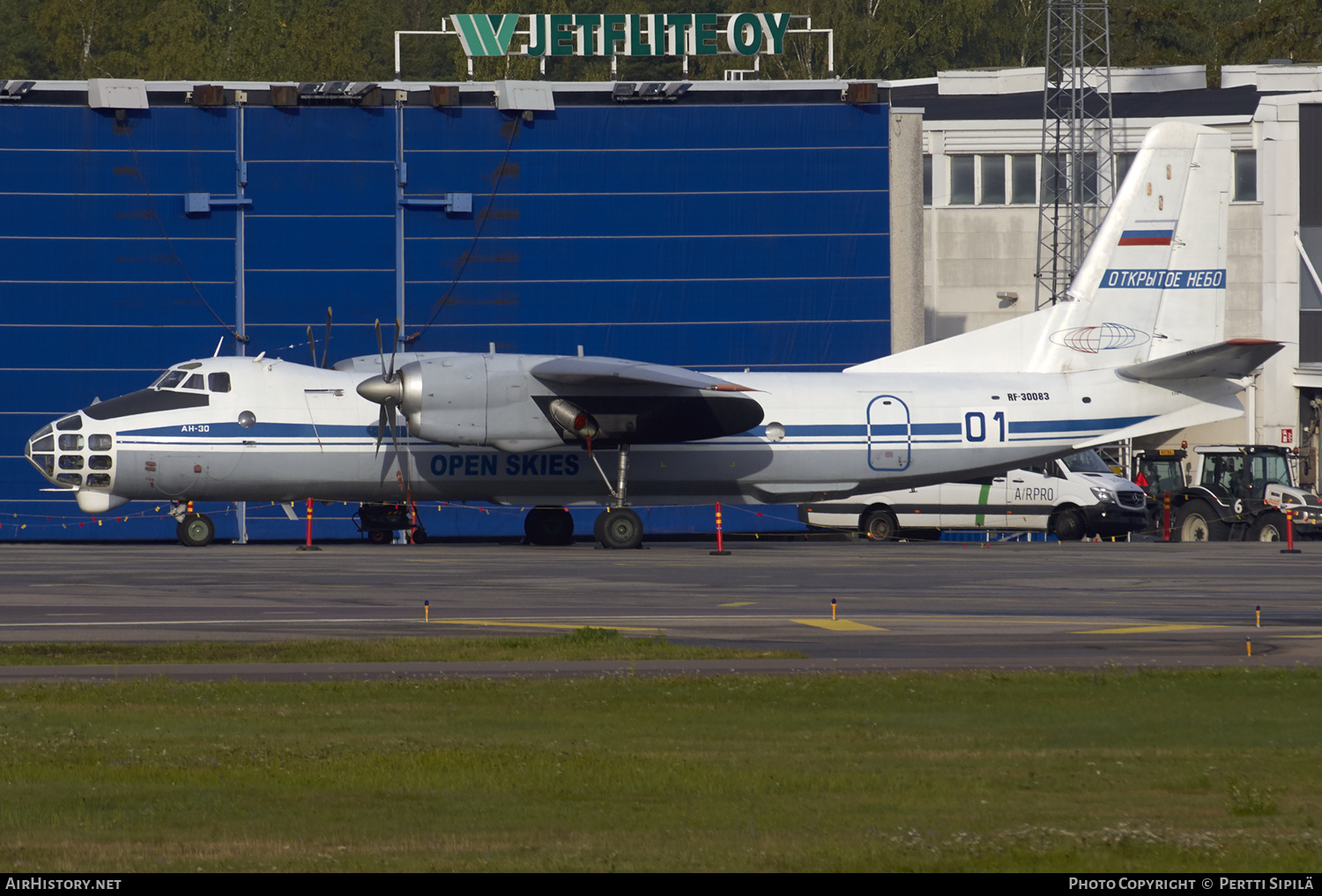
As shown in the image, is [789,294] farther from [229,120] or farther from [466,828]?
[466,828]

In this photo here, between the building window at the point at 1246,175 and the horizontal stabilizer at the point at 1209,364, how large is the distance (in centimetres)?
2271

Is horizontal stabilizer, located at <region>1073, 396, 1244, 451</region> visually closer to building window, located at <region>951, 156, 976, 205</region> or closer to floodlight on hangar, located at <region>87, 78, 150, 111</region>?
building window, located at <region>951, 156, 976, 205</region>

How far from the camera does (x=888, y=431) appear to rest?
31453mm

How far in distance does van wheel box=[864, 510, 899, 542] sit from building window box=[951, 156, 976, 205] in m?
17.8

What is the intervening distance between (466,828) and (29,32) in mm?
86748

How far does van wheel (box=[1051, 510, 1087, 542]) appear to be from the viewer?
123 ft

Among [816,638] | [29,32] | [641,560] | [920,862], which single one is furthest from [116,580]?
[29,32]

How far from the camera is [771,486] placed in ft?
104

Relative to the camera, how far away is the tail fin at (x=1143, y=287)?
3306cm

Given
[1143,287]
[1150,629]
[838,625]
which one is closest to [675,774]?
[838,625]

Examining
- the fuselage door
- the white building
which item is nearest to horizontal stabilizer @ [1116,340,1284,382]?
the fuselage door

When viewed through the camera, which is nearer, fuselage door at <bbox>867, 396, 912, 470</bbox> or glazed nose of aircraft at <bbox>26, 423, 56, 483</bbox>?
glazed nose of aircraft at <bbox>26, 423, 56, 483</bbox>

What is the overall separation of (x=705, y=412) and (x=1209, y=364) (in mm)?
10696

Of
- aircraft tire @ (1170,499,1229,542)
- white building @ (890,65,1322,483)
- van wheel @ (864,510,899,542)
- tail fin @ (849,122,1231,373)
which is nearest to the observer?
tail fin @ (849,122,1231,373)
